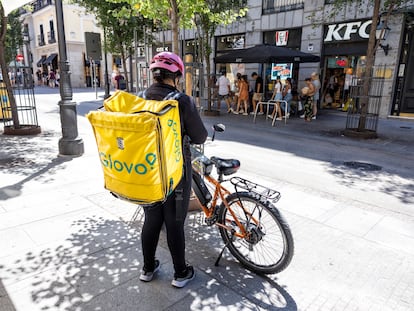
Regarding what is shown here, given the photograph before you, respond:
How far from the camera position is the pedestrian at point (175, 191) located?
2.62m

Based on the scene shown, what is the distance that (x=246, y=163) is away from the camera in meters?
7.03

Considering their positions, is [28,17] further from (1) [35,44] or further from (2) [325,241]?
(2) [325,241]

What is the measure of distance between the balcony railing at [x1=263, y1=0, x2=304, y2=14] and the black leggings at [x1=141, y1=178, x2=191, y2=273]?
49.8 feet

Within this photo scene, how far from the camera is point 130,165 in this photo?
94.3 inches

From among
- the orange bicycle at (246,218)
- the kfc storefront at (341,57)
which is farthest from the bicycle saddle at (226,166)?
the kfc storefront at (341,57)

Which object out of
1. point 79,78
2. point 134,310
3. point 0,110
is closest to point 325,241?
point 134,310

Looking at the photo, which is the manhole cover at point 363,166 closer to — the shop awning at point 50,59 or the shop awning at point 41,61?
the shop awning at point 50,59

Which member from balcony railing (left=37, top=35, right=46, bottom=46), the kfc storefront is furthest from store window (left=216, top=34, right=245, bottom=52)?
balcony railing (left=37, top=35, right=46, bottom=46)

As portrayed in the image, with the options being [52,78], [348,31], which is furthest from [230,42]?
[52,78]

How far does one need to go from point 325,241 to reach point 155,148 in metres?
2.42

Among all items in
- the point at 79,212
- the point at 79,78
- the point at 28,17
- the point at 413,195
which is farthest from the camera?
the point at 28,17

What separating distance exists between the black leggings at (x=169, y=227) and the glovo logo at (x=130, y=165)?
411mm

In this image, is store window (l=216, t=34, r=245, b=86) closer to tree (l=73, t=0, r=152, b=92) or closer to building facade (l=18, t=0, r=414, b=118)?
building facade (l=18, t=0, r=414, b=118)

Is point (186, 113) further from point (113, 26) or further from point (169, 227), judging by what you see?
point (113, 26)
